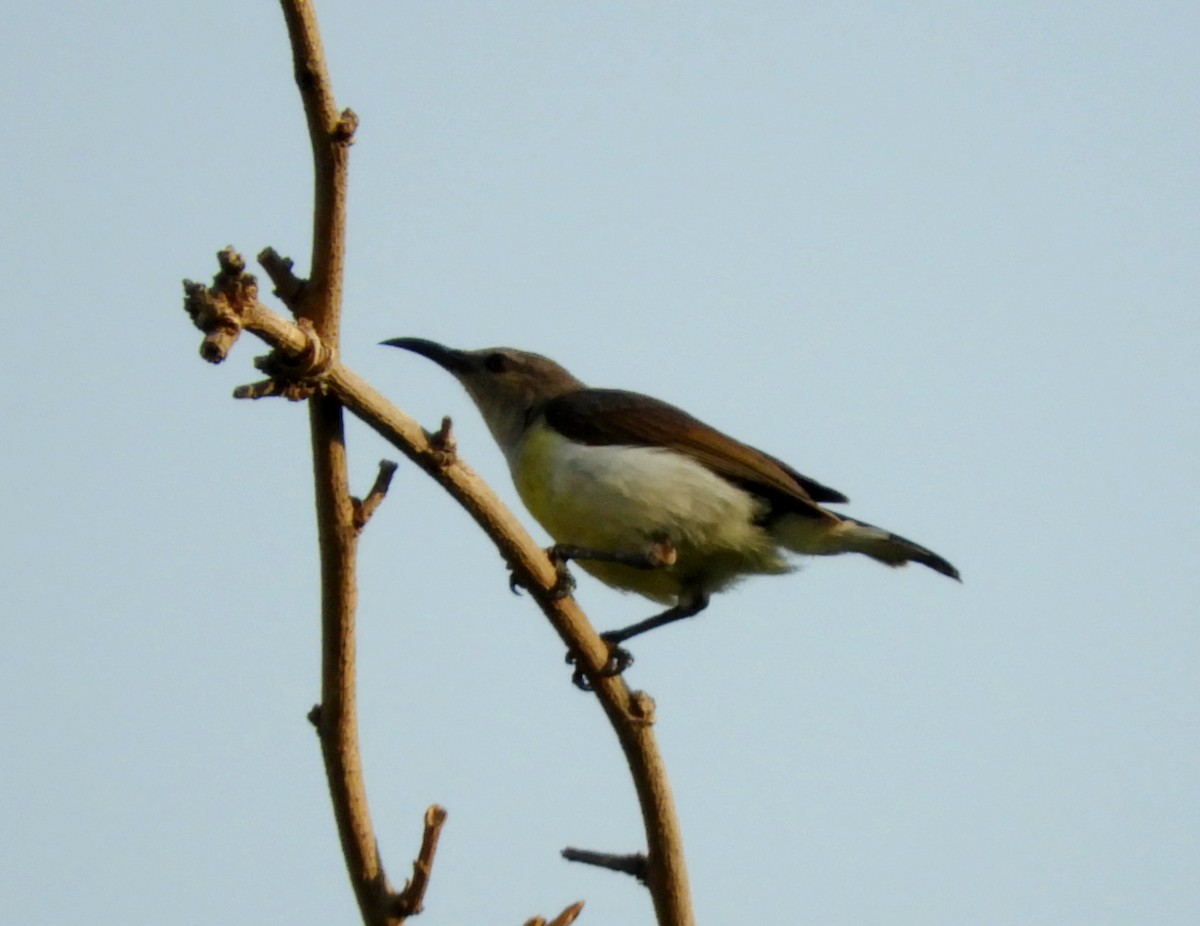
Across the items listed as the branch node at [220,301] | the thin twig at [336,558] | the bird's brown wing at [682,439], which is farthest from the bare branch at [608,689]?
the bird's brown wing at [682,439]

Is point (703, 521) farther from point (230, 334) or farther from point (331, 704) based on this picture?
point (230, 334)

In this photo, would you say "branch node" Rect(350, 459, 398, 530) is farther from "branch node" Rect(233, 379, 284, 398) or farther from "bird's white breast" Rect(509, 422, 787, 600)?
"bird's white breast" Rect(509, 422, 787, 600)

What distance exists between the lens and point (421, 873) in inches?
140

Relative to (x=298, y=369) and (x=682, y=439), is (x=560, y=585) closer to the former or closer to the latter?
(x=298, y=369)

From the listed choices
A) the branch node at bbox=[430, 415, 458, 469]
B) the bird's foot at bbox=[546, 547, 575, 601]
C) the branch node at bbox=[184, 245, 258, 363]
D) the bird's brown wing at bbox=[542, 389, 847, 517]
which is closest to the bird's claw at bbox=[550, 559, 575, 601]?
the bird's foot at bbox=[546, 547, 575, 601]

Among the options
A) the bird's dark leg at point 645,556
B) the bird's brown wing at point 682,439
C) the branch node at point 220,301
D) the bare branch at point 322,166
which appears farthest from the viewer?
the bird's brown wing at point 682,439

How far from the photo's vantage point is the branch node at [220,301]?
10.5ft

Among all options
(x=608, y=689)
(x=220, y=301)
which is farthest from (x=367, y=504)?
(x=608, y=689)

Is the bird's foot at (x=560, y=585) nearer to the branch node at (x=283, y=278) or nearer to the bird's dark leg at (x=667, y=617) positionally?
the branch node at (x=283, y=278)

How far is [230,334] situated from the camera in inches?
129

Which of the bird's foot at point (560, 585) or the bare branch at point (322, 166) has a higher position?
the bare branch at point (322, 166)

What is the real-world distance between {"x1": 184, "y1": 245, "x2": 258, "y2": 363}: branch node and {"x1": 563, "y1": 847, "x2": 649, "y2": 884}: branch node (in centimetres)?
215

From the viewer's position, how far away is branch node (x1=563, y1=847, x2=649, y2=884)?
452 centimetres

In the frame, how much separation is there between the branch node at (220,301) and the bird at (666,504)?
2.93 metres
